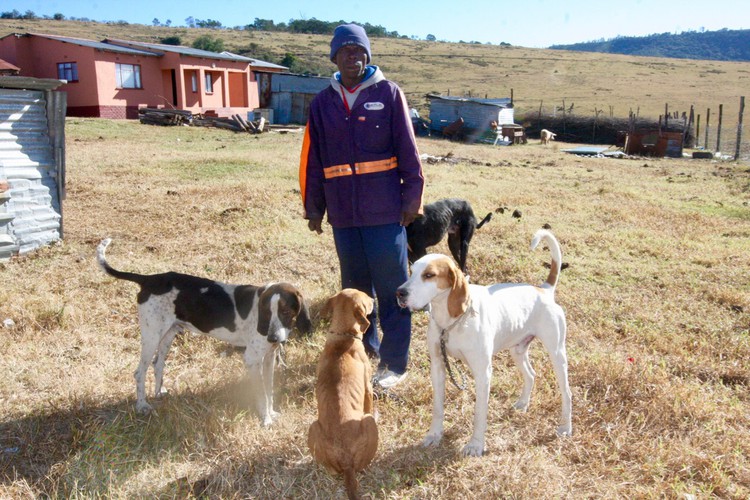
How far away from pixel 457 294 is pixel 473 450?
93 centimetres

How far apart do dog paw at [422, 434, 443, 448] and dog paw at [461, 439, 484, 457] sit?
0.17m

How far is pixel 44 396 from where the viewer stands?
3.79m

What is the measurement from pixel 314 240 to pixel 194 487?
4.66 metres

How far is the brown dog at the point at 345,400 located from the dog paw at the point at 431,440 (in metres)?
0.46

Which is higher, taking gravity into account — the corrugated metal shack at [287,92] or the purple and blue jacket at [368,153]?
the corrugated metal shack at [287,92]

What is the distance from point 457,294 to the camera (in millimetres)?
3012

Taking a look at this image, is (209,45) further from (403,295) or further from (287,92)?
(403,295)

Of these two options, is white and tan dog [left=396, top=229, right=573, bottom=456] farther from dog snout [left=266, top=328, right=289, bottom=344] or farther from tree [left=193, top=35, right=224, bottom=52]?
tree [left=193, top=35, right=224, bottom=52]

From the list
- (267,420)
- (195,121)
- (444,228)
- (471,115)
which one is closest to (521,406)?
Result: (267,420)

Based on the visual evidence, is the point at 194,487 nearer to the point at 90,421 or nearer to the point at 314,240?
the point at 90,421

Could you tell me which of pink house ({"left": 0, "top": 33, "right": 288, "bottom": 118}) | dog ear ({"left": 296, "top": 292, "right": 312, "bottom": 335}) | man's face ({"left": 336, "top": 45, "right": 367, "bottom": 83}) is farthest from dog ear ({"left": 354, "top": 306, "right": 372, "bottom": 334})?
pink house ({"left": 0, "top": 33, "right": 288, "bottom": 118})

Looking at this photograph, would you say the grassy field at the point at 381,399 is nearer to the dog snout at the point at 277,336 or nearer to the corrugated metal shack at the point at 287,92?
the dog snout at the point at 277,336

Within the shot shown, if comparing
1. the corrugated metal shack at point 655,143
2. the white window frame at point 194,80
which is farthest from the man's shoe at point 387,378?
the white window frame at point 194,80

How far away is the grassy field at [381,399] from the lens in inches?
119
